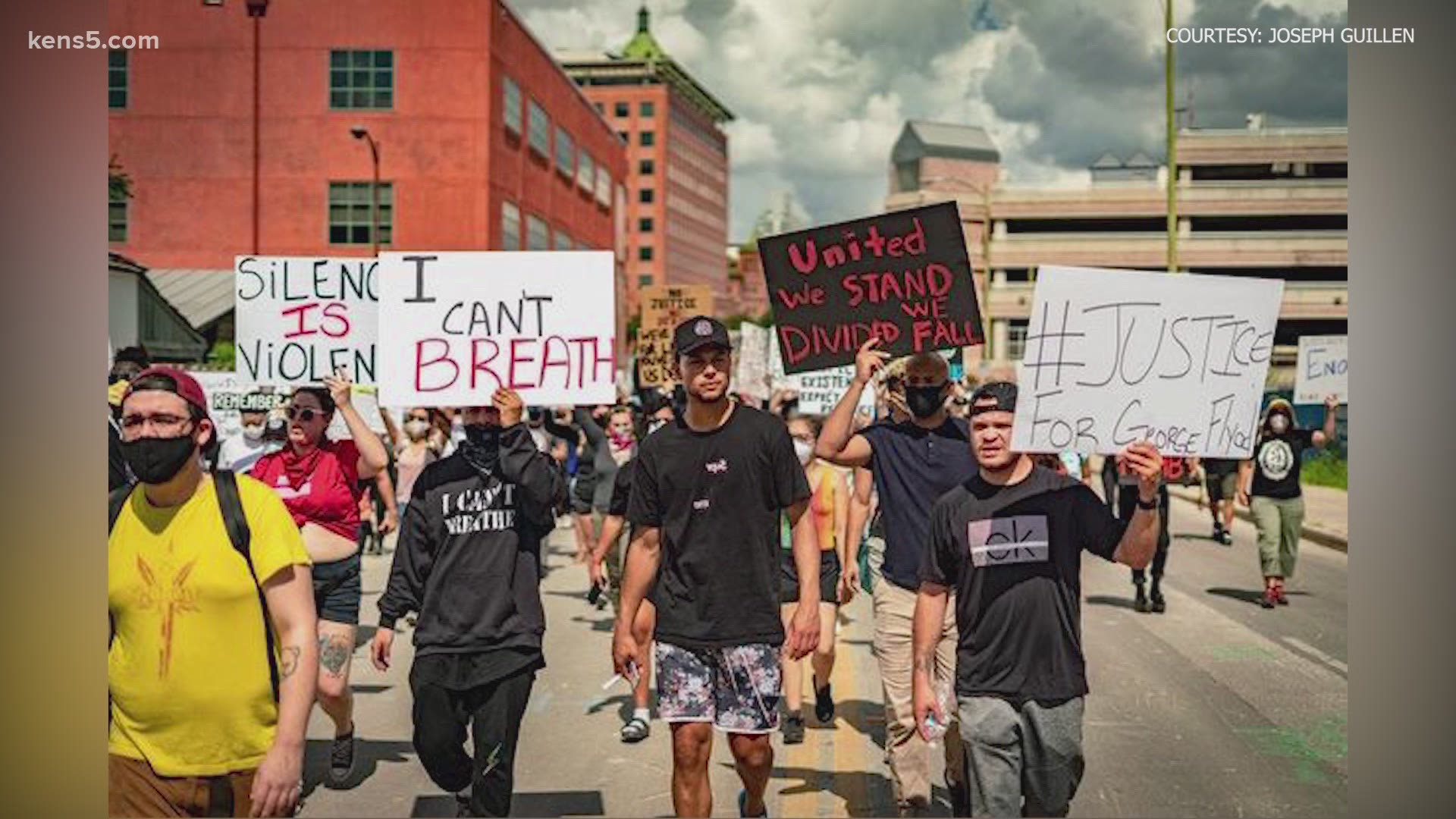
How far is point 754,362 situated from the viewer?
84.6 feet

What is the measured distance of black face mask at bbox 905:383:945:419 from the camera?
7.47 m

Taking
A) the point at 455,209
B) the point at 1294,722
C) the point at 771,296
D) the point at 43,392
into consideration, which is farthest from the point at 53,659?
the point at 455,209

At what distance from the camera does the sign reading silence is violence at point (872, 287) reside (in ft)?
23.6

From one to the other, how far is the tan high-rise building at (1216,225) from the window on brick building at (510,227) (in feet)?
114

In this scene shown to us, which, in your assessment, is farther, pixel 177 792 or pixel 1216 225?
pixel 1216 225

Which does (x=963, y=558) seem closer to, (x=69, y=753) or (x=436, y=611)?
(x=436, y=611)

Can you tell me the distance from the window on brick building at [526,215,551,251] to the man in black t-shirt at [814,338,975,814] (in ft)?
143

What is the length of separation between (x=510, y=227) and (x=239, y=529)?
1777 inches

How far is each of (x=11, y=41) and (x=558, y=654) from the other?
782 centimetres

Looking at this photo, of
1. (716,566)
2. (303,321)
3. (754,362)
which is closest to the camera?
(716,566)

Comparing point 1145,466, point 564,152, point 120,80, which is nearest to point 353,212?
point 120,80

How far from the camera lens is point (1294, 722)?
965cm

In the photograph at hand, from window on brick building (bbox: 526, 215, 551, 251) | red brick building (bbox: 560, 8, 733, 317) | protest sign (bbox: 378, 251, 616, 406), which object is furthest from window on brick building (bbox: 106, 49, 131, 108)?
red brick building (bbox: 560, 8, 733, 317)

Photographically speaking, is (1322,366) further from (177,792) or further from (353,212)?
(353,212)
